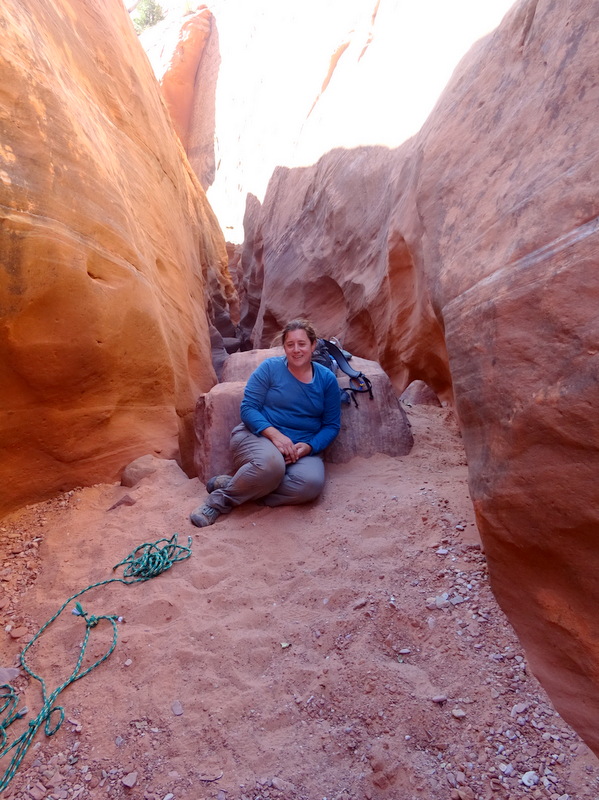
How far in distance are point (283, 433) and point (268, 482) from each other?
46 centimetres

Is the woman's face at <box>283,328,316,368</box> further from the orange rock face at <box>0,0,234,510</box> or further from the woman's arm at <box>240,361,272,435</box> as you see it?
the orange rock face at <box>0,0,234,510</box>

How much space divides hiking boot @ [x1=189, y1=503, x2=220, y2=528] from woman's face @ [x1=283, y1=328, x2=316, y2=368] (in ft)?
3.82

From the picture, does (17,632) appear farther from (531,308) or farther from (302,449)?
(531,308)

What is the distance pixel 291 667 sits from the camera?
2080 millimetres

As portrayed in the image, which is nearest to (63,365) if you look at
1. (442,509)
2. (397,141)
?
(442,509)

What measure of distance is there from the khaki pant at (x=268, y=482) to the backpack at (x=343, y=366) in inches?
43.4

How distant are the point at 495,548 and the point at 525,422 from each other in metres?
0.52

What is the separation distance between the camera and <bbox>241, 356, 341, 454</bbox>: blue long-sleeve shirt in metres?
3.74

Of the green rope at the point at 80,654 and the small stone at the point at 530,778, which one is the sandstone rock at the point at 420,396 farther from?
the small stone at the point at 530,778

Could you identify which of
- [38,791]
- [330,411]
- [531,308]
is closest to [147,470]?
[330,411]

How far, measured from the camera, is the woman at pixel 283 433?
3396mm

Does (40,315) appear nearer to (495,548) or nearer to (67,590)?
(67,590)

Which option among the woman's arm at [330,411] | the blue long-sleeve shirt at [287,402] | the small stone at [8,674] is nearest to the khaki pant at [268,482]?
the blue long-sleeve shirt at [287,402]

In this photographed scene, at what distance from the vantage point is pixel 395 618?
7.29 ft
